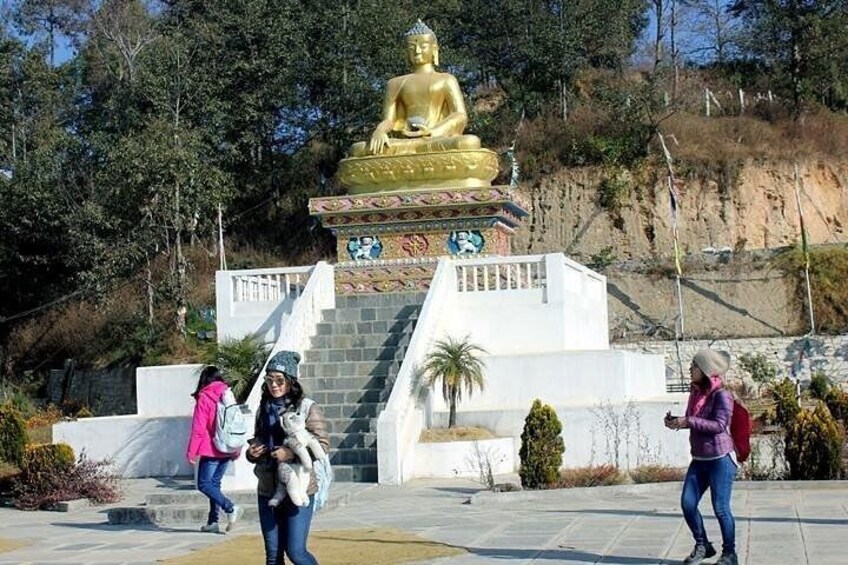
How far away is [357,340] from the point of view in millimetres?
18094

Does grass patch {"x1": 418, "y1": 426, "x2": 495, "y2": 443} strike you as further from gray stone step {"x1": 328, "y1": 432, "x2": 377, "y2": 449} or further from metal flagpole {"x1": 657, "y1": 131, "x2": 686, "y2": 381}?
metal flagpole {"x1": 657, "y1": 131, "x2": 686, "y2": 381}

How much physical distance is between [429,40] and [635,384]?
27.2 ft

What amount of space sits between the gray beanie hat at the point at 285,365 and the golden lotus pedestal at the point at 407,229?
13145 millimetres

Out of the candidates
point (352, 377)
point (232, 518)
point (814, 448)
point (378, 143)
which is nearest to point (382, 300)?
point (352, 377)

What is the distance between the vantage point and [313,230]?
40594 millimetres

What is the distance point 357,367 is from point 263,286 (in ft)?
12.2

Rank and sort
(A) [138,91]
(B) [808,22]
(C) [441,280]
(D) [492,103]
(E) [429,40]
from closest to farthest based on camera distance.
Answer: (C) [441,280] < (E) [429,40] < (A) [138,91] < (B) [808,22] < (D) [492,103]

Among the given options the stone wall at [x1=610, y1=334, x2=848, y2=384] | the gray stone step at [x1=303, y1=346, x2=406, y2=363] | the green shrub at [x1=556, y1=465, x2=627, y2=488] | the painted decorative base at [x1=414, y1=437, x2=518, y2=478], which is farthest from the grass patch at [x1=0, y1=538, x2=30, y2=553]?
the stone wall at [x1=610, y1=334, x2=848, y2=384]

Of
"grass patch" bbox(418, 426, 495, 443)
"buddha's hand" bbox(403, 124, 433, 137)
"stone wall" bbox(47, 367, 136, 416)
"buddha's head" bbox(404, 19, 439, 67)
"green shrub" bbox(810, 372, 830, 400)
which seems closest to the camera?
"grass patch" bbox(418, 426, 495, 443)

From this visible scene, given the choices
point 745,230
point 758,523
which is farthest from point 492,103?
point 758,523

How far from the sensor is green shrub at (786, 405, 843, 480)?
1264 cm

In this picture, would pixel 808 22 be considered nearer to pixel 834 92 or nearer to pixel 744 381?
pixel 834 92

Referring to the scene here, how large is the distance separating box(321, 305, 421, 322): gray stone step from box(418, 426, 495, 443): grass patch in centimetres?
283

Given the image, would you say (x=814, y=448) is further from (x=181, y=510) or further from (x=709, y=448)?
(x=181, y=510)
